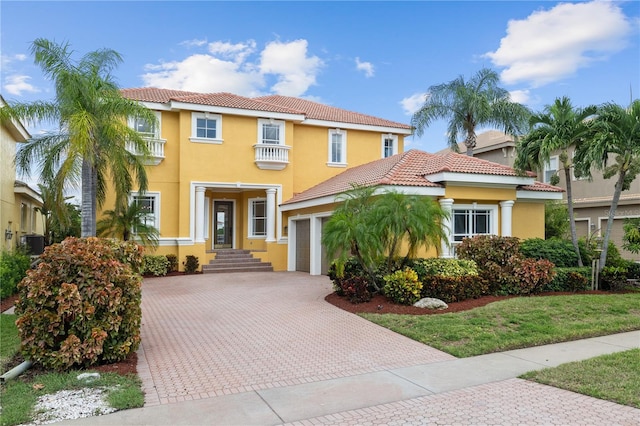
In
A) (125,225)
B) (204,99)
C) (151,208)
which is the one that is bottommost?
(125,225)

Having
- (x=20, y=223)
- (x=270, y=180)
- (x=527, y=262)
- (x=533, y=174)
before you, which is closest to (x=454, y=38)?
(x=533, y=174)

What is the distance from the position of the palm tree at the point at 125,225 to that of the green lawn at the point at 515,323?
37.7 ft

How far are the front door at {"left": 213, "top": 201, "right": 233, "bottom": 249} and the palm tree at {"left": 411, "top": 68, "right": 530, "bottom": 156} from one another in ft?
36.6

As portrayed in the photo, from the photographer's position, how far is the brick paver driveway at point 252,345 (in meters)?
6.13

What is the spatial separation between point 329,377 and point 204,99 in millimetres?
16822

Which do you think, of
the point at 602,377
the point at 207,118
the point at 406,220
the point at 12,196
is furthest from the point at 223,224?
the point at 602,377

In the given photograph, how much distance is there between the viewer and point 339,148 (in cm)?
2345

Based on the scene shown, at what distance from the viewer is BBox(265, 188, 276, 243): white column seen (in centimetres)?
2131

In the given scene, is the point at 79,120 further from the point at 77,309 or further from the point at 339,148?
the point at 339,148

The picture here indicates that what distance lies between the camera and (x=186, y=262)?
1962cm

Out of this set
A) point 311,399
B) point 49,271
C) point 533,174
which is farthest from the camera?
point 533,174

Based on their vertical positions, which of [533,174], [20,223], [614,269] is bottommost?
[614,269]

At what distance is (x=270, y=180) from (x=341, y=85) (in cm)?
568

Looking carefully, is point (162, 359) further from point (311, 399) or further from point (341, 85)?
point (341, 85)
